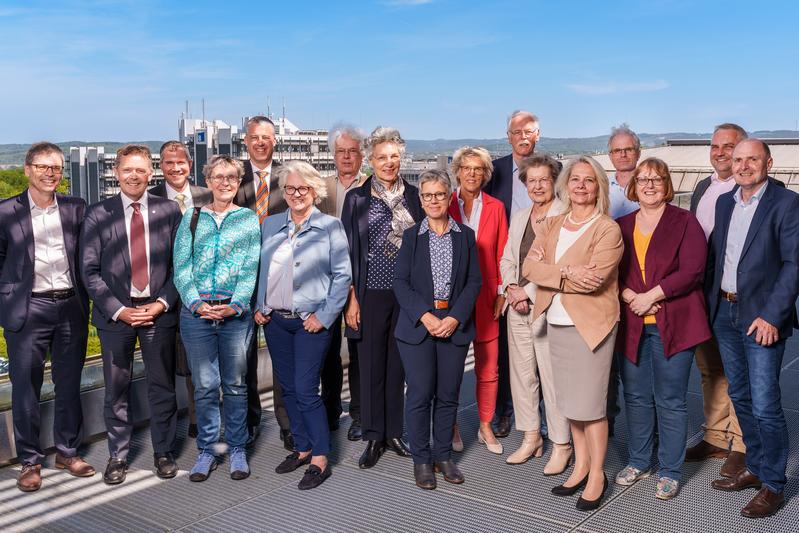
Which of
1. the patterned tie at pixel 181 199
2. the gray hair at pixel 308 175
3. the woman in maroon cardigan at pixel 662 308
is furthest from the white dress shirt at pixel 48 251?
the woman in maroon cardigan at pixel 662 308

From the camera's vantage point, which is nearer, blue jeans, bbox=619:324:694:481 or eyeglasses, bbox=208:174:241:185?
blue jeans, bbox=619:324:694:481

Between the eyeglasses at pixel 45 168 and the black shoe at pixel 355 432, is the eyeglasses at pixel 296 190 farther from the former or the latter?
the black shoe at pixel 355 432

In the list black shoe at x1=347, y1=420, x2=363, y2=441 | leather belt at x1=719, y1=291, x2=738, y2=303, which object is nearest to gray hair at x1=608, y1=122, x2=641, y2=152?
leather belt at x1=719, y1=291, x2=738, y2=303

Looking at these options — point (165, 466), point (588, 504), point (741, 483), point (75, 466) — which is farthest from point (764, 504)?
point (75, 466)

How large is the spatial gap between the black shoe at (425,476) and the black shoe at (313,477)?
46 cm

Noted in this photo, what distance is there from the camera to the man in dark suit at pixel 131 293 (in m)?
3.85

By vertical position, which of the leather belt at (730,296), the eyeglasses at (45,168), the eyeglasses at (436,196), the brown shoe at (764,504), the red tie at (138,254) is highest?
the eyeglasses at (45,168)

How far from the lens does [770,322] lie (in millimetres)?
3344

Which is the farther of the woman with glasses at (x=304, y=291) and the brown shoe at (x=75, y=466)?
the brown shoe at (x=75, y=466)

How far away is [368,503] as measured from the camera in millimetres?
3682

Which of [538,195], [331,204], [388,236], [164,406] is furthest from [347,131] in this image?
[164,406]

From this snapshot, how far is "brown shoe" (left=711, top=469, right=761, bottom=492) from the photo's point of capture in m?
3.75

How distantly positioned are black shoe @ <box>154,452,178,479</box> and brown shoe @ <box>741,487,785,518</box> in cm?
271

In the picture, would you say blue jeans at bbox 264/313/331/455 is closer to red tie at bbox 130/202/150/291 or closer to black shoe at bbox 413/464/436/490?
black shoe at bbox 413/464/436/490
